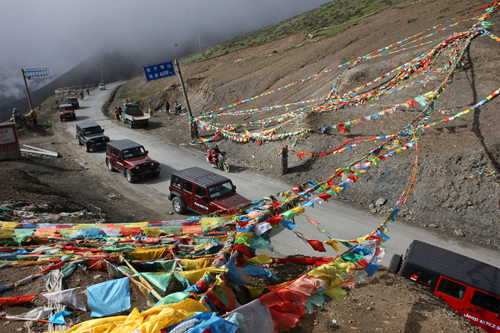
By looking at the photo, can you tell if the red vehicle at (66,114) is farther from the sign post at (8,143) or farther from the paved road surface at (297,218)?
the sign post at (8,143)

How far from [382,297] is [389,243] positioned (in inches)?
221

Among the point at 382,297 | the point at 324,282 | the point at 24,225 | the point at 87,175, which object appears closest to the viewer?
the point at 324,282

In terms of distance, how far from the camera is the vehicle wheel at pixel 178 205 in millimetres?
13841

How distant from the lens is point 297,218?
13.5 metres

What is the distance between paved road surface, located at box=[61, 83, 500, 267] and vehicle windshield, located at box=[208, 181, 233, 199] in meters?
2.60

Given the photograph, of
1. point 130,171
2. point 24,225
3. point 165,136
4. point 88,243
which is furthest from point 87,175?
point 88,243

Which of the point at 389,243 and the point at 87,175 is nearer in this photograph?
the point at 389,243

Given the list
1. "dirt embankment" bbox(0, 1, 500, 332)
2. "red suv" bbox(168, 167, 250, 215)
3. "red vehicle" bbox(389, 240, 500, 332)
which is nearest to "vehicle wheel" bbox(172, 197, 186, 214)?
"red suv" bbox(168, 167, 250, 215)

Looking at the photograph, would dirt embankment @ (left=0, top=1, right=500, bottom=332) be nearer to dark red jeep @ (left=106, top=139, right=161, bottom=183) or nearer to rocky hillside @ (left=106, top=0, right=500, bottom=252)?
rocky hillside @ (left=106, top=0, right=500, bottom=252)

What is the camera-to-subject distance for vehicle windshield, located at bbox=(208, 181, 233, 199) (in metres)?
12.7

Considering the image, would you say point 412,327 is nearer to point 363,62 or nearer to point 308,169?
point 308,169

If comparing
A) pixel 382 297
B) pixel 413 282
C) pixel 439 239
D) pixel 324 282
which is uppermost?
pixel 324 282

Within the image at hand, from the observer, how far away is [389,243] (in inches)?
468

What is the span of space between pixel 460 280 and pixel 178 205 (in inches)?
413
